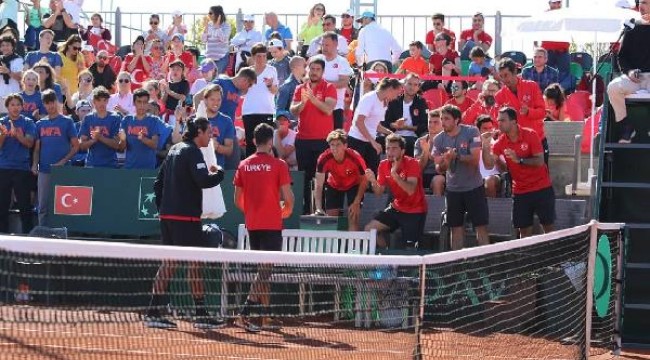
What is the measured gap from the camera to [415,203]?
1483 centimetres

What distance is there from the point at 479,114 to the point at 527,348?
5.68m

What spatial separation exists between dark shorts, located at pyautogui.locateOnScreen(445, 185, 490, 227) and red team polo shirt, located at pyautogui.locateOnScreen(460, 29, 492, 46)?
8.23 meters

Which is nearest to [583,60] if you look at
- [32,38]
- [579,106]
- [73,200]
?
[579,106]

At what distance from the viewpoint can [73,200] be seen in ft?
52.3

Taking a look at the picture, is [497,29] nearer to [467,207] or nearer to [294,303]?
[467,207]

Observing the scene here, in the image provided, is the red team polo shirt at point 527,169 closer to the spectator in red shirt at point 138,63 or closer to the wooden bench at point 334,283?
the wooden bench at point 334,283

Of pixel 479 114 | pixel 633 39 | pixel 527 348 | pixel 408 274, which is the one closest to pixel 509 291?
pixel 527 348

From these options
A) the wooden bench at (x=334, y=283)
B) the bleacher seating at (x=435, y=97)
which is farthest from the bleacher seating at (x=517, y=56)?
the wooden bench at (x=334, y=283)

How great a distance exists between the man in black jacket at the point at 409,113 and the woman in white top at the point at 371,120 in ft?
2.14

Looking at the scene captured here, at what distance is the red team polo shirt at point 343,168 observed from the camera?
15266 millimetres

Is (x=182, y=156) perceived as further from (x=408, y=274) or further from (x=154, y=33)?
(x=154, y=33)

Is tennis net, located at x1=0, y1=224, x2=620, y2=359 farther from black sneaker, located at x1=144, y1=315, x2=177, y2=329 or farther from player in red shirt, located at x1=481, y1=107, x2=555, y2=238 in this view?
player in red shirt, located at x1=481, y1=107, x2=555, y2=238

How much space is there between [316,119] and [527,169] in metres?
2.89

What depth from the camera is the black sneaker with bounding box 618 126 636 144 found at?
13539 millimetres
